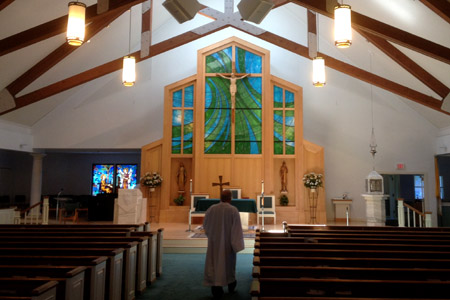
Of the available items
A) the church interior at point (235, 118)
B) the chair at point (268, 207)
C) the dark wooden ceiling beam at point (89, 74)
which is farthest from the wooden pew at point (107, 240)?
the dark wooden ceiling beam at point (89, 74)

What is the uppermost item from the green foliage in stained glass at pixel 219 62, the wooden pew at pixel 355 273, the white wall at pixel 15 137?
the green foliage in stained glass at pixel 219 62

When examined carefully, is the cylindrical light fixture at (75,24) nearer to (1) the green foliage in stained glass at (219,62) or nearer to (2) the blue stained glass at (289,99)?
(1) the green foliage in stained glass at (219,62)

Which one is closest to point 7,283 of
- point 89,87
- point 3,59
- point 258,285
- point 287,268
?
point 258,285

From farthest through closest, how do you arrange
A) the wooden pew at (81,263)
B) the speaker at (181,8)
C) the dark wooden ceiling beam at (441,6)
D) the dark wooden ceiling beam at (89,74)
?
1. the dark wooden ceiling beam at (89,74)
2. the speaker at (181,8)
3. the dark wooden ceiling beam at (441,6)
4. the wooden pew at (81,263)

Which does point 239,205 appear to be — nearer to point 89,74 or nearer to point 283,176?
point 283,176

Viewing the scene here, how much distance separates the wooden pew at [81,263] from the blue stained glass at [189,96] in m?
8.24

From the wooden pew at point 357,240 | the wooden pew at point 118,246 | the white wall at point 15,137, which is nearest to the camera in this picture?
the wooden pew at point 118,246

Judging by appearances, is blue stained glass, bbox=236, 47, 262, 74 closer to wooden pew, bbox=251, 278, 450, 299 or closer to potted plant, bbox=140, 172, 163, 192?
potted plant, bbox=140, 172, 163, 192

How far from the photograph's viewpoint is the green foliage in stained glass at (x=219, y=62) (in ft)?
39.2

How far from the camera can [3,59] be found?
8.71m

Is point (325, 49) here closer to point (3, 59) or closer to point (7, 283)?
point (3, 59)

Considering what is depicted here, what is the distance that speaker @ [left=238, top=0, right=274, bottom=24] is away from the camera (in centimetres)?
787

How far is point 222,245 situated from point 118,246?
1237mm

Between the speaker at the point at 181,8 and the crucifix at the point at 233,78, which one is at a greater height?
the speaker at the point at 181,8
